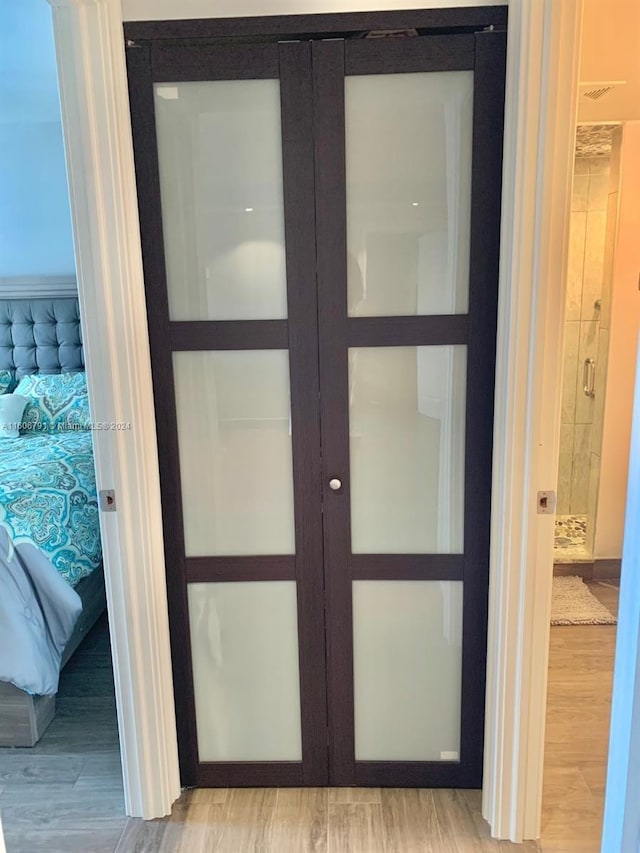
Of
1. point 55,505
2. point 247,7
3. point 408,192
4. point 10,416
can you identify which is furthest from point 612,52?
point 10,416

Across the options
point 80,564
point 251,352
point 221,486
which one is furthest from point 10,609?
point 251,352

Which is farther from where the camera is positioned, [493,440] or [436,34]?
Result: [493,440]

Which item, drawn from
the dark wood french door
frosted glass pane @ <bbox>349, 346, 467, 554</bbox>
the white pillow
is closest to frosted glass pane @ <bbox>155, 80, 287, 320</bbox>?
the dark wood french door

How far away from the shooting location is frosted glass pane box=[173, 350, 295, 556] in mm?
1779

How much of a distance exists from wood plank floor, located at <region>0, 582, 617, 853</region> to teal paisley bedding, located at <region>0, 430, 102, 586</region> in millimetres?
651

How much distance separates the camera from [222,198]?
1.69 m

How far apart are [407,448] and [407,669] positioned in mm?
701

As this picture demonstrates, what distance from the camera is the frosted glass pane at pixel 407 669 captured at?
6.17 ft

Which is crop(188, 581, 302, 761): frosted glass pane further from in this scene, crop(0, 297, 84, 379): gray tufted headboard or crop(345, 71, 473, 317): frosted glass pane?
crop(0, 297, 84, 379): gray tufted headboard

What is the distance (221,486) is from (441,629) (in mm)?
800

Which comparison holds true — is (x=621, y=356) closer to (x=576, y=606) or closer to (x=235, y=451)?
(x=576, y=606)

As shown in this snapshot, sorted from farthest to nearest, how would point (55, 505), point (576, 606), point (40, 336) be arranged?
point (40, 336), point (576, 606), point (55, 505)

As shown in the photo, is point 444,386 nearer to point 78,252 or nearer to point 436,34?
point 436,34

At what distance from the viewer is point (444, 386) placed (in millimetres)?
1756
